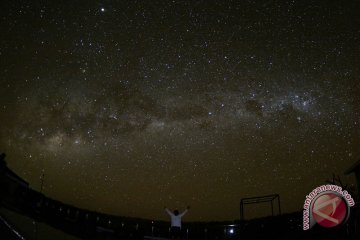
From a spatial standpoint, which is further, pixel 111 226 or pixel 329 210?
pixel 329 210

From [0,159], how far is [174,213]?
282 inches

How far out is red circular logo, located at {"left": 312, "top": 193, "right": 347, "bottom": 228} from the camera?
50.1 feet

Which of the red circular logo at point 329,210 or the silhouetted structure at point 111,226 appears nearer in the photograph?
the silhouetted structure at point 111,226

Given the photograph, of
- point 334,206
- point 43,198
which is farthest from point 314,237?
point 43,198

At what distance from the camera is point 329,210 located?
16.1 meters

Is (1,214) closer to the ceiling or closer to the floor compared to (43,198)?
closer to the floor

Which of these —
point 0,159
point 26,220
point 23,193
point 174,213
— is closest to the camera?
point 0,159

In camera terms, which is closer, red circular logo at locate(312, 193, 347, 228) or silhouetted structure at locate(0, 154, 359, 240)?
silhouetted structure at locate(0, 154, 359, 240)

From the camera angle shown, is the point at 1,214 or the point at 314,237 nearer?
the point at 1,214

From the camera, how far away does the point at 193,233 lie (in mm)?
16203

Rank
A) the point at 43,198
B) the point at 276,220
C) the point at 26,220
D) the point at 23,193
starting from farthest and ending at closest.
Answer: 1. the point at 276,220
2. the point at 43,198
3. the point at 23,193
4. the point at 26,220

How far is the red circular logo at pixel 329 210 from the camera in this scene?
1527 cm

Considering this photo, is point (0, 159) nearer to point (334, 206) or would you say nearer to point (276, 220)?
point (276, 220)

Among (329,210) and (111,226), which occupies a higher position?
(329,210)
